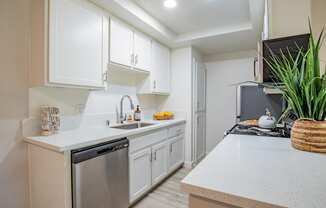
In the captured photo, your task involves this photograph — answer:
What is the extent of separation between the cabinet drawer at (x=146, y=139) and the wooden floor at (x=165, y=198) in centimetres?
67

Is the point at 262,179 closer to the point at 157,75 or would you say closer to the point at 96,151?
the point at 96,151

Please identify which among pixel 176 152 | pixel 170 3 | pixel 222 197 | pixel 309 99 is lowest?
pixel 176 152

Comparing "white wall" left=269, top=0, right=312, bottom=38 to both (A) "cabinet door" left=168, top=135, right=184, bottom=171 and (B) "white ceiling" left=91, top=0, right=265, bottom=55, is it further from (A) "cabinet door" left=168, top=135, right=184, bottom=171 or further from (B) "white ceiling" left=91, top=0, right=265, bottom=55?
(A) "cabinet door" left=168, top=135, right=184, bottom=171

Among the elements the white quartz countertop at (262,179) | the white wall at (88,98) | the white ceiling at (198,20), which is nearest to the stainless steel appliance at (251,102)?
the white ceiling at (198,20)

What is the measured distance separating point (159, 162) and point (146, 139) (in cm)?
51

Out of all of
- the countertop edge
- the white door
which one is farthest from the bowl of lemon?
the countertop edge

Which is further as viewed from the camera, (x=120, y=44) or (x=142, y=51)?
(x=142, y=51)

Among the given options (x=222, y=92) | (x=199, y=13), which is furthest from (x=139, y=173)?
(x=222, y=92)

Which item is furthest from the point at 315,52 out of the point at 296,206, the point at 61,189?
the point at 61,189

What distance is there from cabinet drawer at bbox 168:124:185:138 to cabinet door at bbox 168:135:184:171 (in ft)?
0.24

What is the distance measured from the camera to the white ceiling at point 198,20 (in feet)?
6.64

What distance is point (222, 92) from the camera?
3.70 m

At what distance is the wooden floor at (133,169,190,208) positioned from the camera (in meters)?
1.98

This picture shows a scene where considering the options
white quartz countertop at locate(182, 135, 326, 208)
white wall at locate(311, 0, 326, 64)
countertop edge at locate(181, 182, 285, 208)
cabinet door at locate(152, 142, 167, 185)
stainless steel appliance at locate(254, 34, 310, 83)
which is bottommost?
cabinet door at locate(152, 142, 167, 185)
